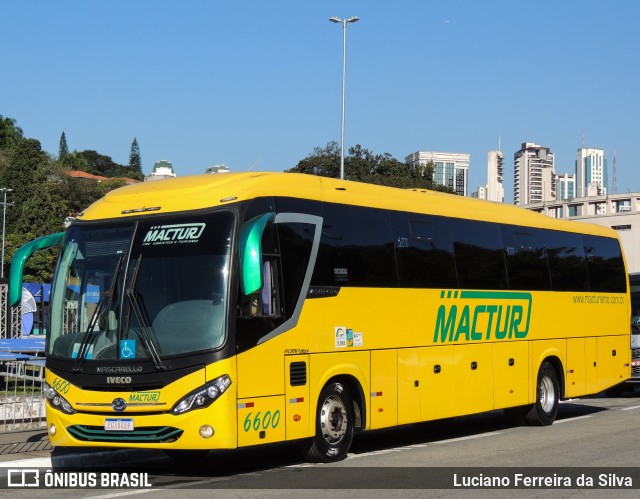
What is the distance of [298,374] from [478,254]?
527 cm

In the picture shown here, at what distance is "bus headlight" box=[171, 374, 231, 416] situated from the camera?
10680mm

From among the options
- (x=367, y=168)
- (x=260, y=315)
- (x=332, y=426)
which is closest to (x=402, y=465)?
(x=332, y=426)

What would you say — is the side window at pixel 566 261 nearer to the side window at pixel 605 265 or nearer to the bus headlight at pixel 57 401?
the side window at pixel 605 265

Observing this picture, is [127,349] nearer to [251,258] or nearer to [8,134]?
[251,258]

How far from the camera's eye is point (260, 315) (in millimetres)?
11281

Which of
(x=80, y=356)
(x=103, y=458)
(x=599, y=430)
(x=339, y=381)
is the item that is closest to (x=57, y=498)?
(x=80, y=356)

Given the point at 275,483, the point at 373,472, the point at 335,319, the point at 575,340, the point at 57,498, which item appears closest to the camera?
the point at 57,498

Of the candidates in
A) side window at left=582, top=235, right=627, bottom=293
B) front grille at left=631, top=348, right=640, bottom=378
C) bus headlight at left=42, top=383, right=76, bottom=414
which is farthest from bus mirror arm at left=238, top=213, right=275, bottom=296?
front grille at left=631, top=348, right=640, bottom=378

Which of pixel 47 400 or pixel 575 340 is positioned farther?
pixel 575 340

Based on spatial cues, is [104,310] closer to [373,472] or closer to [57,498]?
[57,498]

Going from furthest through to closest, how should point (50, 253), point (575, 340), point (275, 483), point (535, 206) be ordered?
Answer: point (535, 206), point (50, 253), point (575, 340), point (275, 483)

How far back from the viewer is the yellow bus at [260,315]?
10812mm

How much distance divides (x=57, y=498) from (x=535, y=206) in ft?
429

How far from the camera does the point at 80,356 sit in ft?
37.1
